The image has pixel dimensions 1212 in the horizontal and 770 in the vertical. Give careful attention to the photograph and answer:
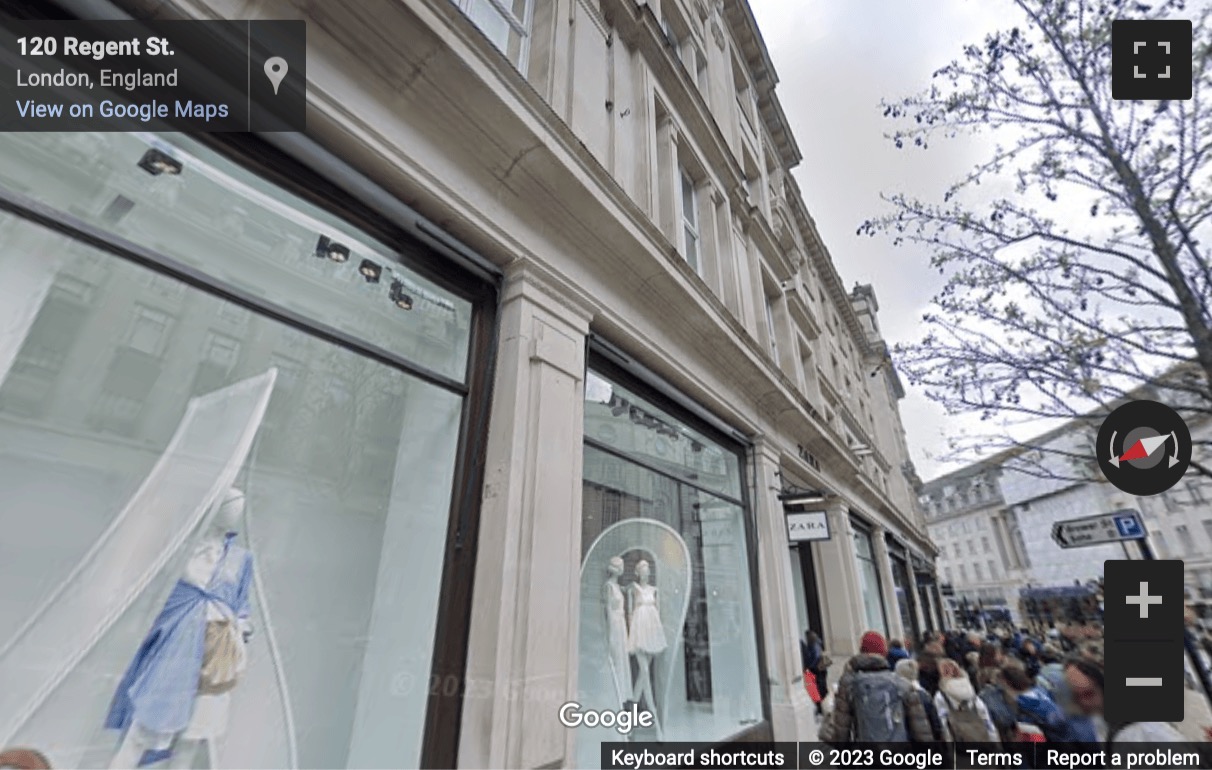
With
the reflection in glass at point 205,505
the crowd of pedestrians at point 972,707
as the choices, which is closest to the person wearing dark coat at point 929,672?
the crowd of pedestrians at point 972,707

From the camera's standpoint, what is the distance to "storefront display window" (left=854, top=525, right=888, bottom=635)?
44.1 feet

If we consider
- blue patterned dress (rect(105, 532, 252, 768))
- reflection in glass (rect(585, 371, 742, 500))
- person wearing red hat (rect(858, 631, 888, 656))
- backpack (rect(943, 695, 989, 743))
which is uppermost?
reflection in glass (rect(585, 371, 742, 500))

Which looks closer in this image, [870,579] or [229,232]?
[229,232]

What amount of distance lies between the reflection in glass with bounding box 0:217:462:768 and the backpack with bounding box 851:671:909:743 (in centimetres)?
384

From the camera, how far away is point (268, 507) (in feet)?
8.80

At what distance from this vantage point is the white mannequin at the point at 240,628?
2064 millimetres

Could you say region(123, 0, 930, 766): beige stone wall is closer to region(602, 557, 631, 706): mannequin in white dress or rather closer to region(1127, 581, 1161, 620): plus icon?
region(602, 557, 631, 706): mannequin in white dress

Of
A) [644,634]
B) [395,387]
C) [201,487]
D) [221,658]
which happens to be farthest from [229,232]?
[644,634]

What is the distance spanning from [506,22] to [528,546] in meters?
4.97

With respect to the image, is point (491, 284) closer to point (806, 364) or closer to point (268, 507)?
point (268, 507)

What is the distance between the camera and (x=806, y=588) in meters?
12.5

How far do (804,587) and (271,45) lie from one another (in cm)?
1390

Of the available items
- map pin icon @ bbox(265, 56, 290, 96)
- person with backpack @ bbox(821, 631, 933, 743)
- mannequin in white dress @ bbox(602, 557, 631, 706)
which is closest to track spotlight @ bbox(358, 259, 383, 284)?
map pin icon @ bbox(265, 56, 290, 96)

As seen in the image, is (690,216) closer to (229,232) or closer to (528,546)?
(528,546)
